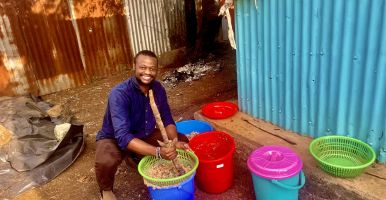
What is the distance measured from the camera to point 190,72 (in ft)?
26.1

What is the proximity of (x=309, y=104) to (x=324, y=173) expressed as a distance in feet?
2.70

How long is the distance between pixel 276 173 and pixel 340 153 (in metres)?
1.02

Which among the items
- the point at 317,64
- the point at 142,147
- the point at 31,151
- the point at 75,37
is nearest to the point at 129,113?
the point at 142,147

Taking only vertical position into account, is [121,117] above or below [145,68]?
below

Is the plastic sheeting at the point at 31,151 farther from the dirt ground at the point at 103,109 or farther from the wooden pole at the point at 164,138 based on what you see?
the wooden pole at the point at 164,138

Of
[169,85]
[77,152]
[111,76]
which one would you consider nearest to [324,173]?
[77,152]

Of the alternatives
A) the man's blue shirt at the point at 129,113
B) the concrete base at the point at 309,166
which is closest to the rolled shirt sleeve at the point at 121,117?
the man's blue shirt at the point at 129,113

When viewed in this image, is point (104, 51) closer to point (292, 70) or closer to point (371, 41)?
point (292, 70)

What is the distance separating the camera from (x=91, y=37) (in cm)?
771

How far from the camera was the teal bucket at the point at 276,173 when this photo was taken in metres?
2.79

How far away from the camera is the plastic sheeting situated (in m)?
4.04

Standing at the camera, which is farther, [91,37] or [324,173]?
[91,37]

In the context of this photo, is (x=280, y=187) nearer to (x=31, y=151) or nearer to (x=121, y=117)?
(x=121, y=117)

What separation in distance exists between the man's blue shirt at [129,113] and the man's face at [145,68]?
11cm
